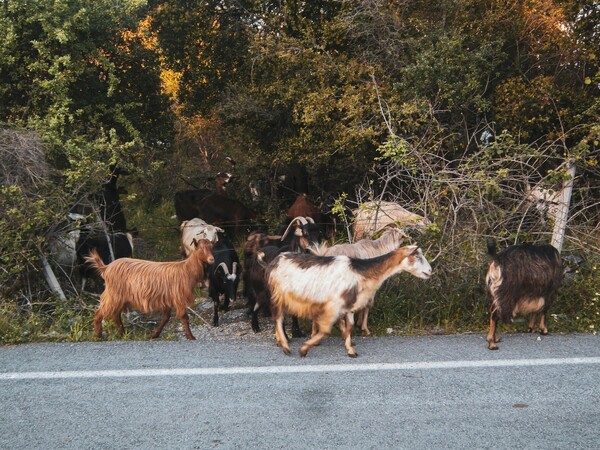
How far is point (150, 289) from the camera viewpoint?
6.55m

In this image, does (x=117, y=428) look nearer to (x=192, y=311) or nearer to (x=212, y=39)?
(x=192, y=311)

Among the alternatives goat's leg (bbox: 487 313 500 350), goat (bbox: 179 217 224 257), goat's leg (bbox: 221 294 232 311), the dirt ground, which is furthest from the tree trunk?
goat (bbox: 179 217 224 257)

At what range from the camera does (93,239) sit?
29.5 ft

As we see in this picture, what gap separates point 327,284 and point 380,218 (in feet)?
9.23

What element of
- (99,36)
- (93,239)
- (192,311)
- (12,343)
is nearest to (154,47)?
(99,36)

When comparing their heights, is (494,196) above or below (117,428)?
above

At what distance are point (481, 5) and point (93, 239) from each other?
7476mm

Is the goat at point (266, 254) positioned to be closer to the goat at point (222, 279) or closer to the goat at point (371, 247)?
the goat at point (222, 279)

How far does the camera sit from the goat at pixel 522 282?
20.0ft

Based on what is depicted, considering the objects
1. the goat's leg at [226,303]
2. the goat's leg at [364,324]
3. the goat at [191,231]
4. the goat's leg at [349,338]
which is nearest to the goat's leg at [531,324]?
the goat's leg at [364,324]

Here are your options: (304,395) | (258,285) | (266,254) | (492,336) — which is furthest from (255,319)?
(492,336)

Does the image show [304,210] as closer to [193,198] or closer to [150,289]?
[193,198]

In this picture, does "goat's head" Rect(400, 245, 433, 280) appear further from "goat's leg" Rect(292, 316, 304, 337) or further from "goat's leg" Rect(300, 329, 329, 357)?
"goat's leg" Rect(292, 316, 304, 337)

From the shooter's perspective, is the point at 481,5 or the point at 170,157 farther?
the point at 170,157
